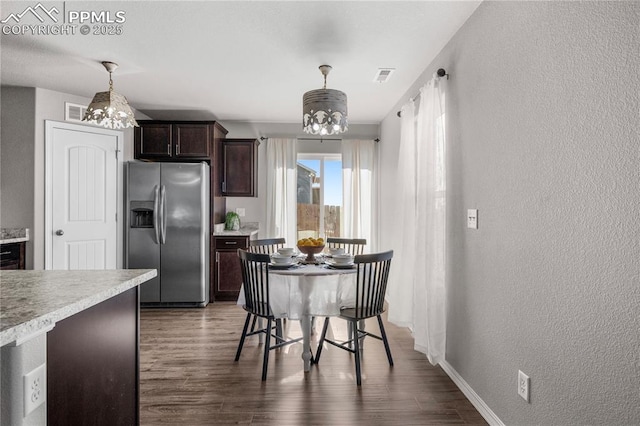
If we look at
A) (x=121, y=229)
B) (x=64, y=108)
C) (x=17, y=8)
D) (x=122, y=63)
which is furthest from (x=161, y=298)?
(x=17, y=8)

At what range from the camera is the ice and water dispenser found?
4.50m

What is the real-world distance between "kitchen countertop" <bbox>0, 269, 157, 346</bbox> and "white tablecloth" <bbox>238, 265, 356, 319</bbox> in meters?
1.24

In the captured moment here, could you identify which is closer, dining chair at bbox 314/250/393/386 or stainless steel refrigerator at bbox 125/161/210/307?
dining chair at bbox 314/250/393/386

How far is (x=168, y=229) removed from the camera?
4523mm

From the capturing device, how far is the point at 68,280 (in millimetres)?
1369

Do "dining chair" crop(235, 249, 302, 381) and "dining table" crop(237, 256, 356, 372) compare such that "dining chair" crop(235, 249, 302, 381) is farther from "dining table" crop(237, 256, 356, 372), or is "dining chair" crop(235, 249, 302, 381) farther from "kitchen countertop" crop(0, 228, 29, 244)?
"kitchen countertop" crop(0, 228, 29, 244)

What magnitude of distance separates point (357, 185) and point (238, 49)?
112 inches

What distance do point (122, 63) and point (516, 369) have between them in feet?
12.5

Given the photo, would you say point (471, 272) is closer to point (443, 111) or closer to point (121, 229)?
point (443, 111)

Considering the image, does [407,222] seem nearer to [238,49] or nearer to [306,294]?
[306,294]

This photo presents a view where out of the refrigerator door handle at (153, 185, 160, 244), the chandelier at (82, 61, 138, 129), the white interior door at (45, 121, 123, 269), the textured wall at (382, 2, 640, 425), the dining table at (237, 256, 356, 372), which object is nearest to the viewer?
the textured wall at (382, 2, 640, 425)

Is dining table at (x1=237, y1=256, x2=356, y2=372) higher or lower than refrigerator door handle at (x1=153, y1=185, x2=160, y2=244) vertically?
lower

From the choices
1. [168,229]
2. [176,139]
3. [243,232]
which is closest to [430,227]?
[243,232]

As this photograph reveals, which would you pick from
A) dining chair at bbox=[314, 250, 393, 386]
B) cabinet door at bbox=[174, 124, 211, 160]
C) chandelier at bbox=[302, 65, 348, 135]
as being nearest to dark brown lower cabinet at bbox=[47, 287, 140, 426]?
dining chair at bbox=[314, 250, 393, 386]
